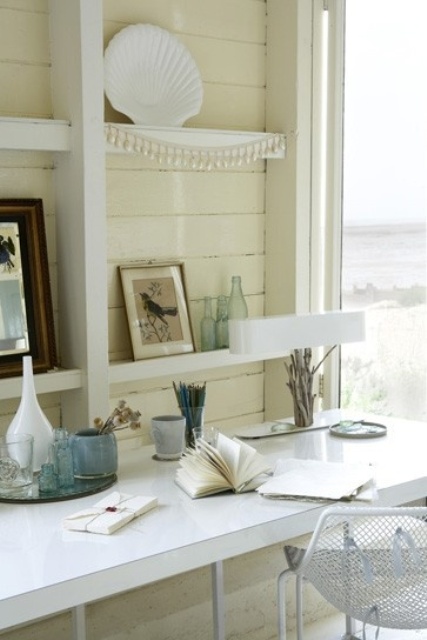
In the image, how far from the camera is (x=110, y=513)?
215 cm

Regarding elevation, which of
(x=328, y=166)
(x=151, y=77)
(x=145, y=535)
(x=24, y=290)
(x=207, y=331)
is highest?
(x=151, y=77)

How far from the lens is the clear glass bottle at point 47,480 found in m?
2.35

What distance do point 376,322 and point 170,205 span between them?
848 mm

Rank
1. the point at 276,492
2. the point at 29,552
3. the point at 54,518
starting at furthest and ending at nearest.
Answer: the point at 276,492, the point at 54,518, the point at 29,552

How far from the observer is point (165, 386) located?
3.30m

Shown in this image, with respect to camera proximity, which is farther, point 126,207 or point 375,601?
point 126,207

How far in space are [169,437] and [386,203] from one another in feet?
4.17

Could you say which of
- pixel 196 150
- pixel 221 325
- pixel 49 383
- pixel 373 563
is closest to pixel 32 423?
pixel 49 383

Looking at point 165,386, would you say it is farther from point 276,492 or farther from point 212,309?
point 276,492

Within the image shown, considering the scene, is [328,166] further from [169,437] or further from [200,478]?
[200,478]

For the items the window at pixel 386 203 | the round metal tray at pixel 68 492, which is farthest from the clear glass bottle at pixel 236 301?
the round metal tray at pixel 68 492

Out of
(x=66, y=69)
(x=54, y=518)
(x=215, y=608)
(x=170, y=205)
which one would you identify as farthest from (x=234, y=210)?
(x=54, y=518)

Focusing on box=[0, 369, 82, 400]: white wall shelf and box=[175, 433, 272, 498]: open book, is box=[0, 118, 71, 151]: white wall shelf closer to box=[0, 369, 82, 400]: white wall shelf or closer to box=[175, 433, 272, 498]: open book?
box=[0, 369, 82, 400]: white wall shelf

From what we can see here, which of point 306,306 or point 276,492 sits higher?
point 306,306
